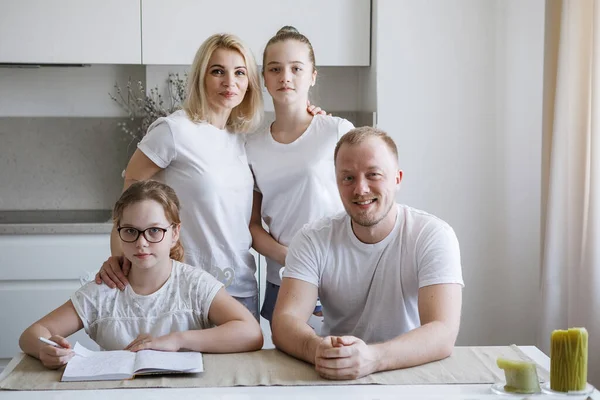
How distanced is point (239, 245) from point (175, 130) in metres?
0.37

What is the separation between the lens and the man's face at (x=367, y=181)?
1.94 meters

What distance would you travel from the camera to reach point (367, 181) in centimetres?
196

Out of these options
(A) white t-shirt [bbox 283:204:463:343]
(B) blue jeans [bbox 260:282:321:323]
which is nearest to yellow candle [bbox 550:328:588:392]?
(A) white t-shirt [bbox 283:204:463:343]

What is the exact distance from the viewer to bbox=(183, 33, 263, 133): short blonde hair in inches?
90.9

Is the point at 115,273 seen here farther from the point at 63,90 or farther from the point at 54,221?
the point at 63,90

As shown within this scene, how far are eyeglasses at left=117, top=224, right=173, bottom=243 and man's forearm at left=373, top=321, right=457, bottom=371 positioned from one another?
592 mm

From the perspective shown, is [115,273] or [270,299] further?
[270,299]

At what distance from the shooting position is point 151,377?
166 cm

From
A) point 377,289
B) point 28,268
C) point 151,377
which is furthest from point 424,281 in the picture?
point 28,268

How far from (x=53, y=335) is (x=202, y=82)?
80 cm

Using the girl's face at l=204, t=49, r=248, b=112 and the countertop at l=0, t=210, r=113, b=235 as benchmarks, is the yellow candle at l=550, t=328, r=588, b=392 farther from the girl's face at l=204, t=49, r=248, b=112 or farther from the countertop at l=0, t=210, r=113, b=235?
the countertop at l=0, t=210, r=113, b=235

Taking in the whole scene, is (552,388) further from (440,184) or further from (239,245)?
(440,184)

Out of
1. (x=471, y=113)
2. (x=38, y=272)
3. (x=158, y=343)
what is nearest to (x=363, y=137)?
(x=158, y=343)

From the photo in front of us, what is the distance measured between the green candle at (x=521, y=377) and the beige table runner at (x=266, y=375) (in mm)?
84
